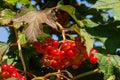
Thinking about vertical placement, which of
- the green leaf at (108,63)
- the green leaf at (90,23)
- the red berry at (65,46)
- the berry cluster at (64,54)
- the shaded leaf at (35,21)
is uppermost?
the shaded leaf at (35,21)

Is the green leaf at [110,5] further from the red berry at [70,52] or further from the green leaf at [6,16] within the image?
the green leaf at [6,16]

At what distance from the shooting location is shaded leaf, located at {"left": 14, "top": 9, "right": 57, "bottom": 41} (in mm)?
2086

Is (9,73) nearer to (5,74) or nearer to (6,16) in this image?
(5,74)

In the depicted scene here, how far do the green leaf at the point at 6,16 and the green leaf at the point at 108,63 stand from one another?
1.61 feet

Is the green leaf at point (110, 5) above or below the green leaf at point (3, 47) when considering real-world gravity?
above

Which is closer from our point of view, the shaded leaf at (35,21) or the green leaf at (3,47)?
the shaded leaf at (35,21)

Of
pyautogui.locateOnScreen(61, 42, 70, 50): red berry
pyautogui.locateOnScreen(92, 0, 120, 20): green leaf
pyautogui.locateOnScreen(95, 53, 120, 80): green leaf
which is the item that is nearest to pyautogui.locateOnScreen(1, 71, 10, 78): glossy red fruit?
pyautogui.locateOnScreen(61, 42, 70, 50): red berry

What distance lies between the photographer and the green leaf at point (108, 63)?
2.10m

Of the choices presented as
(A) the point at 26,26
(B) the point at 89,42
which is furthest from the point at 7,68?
(B) the point at 89,42

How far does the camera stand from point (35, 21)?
2.15 metres

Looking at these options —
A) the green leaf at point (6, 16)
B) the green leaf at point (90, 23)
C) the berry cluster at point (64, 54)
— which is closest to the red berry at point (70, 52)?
the berry cluster at point (64, 54)

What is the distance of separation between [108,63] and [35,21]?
1.34ft

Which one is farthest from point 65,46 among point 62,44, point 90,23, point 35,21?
point 90,23

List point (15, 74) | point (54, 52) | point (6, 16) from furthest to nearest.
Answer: point (6, 16) < point (54, 52) < point (15, 74)
